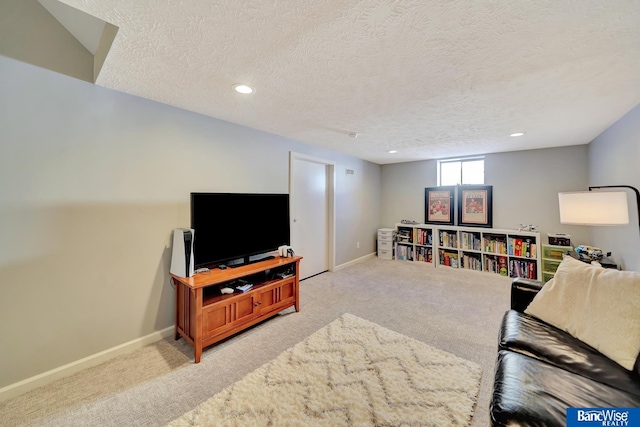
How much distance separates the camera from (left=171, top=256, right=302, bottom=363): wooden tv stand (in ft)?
6.33

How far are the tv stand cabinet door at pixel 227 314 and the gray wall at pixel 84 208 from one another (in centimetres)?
57

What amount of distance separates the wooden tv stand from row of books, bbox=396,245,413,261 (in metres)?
3.11

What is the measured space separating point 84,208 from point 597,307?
3.51 m

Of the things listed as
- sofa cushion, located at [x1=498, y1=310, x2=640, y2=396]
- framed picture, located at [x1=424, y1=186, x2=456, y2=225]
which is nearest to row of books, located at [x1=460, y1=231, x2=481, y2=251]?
framed picture, located at [x1=424, y1=186, x2=456, y2=225]

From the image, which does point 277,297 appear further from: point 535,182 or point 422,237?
point 535,182

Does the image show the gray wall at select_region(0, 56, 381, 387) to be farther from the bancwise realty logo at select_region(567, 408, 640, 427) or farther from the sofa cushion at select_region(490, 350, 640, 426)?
the bancwise realty logo at select_region(567, 408, 640, 427)

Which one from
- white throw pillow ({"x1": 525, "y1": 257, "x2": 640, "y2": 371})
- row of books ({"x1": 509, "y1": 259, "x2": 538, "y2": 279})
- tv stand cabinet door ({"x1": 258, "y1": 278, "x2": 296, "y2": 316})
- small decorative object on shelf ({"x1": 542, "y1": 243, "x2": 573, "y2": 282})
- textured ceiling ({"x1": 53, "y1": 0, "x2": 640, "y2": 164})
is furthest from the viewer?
row of books ({"x1": 509, "y1": 259, "x2": 538, "y2": 279})

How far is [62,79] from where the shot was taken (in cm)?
171

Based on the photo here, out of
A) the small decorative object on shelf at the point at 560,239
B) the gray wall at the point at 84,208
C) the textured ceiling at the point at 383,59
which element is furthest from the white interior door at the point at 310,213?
the small decorative object on shelf at the point at 560,239

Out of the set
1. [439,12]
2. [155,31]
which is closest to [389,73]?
[439,12]

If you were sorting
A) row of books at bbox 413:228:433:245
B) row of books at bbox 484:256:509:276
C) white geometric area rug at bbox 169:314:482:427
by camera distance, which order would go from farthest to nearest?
row of books at bbox 413:228:433:245 → row of books at bbox 484:256:509:276 → white geometric area rug at bbox 169:314:482:427

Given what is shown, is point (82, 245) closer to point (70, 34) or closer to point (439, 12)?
point (70, 34)

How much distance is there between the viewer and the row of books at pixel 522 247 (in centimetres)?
379

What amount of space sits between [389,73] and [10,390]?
129 inches
